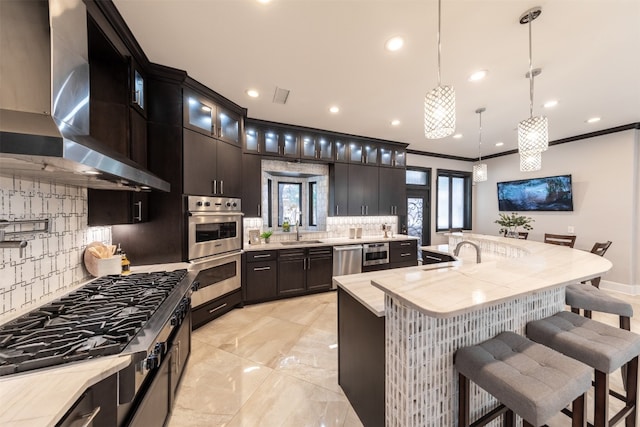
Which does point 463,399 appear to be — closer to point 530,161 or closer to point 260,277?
point 530,161

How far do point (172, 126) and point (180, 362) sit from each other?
2.35 m

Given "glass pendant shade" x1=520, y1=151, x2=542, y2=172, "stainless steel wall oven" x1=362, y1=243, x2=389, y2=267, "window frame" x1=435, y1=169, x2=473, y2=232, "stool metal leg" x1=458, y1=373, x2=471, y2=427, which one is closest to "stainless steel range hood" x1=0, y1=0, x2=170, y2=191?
"stool metal leg" x1=458, y1=373, x2=471, y2=427

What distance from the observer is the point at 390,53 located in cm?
A: 227

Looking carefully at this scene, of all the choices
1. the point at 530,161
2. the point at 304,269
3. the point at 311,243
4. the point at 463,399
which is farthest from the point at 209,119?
the point at 530,161

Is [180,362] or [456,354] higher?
[456,354]

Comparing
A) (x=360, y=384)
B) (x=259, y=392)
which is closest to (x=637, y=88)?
(x=360, y=384)

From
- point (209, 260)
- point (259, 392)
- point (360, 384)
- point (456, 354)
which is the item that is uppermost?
point (209, 260)

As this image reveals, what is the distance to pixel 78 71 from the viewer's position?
140cm

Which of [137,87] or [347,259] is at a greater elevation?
[137,87]

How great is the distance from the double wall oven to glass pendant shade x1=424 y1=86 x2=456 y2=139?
2581 millimetres

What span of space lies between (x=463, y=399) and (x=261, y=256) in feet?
9.89

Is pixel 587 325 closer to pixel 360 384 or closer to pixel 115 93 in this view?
pixel 360 384

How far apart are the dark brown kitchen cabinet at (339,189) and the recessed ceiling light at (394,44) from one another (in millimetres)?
2570

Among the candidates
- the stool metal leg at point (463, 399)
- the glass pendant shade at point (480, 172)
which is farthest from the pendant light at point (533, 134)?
the stool metal leg at point (463, 399)
